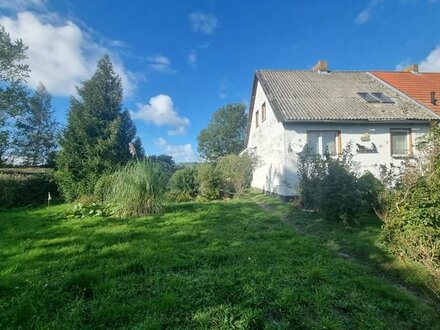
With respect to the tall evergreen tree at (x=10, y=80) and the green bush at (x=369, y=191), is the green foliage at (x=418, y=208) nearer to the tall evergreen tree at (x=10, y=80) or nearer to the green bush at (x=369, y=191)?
the green bush at (x=369, y=191)

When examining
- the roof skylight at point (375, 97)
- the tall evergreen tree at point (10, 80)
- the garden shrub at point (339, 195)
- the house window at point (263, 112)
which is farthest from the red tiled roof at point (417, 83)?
the tall evergreen tree at point (10, 80)

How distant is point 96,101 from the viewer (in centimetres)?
1282

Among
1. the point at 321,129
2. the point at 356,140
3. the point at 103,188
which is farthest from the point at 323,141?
the point at 103,188

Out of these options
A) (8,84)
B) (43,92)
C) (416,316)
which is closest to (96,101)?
(8,84)

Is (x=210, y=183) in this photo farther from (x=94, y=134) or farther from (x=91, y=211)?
(x=94, y=134)

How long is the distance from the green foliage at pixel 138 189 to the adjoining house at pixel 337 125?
500 cm

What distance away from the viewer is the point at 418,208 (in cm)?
449

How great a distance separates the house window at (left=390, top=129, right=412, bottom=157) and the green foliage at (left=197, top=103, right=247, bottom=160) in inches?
1042

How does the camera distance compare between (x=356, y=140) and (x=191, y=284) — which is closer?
(x=191, y=284)

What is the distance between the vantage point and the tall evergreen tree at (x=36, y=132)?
21672mm

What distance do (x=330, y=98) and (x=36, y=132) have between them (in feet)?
92.2

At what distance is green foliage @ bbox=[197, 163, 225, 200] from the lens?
12095mm

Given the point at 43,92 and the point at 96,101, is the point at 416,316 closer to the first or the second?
the point at 96,101

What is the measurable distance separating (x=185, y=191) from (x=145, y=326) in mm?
10218
